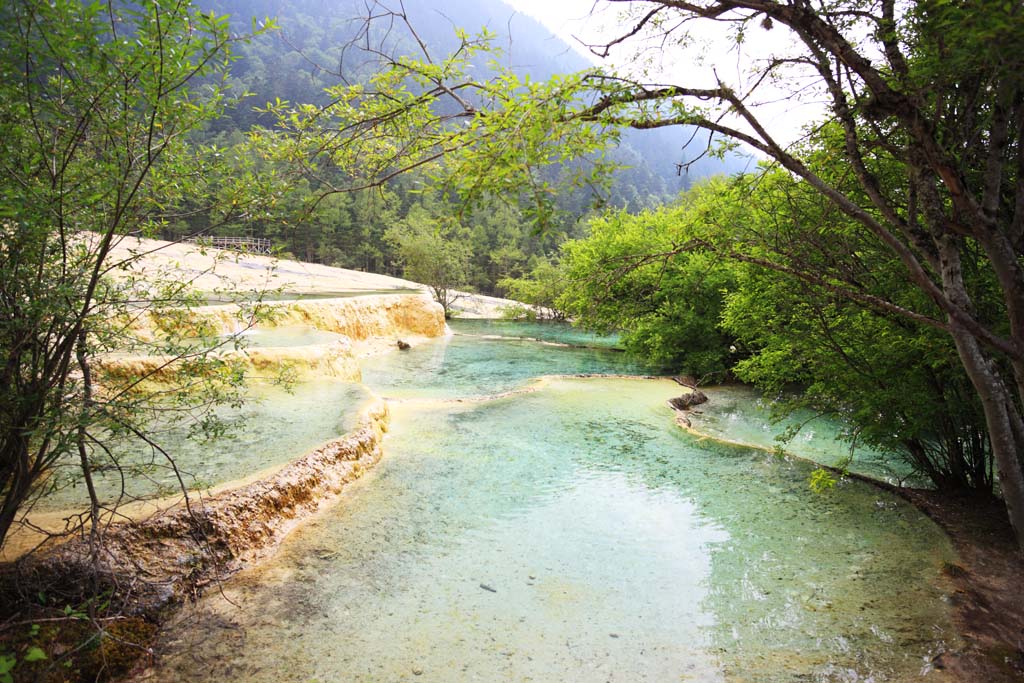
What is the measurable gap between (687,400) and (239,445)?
862cm

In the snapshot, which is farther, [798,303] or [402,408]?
[402,408]

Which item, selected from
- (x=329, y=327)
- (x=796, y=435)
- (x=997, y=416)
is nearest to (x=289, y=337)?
(x=329, y=327)

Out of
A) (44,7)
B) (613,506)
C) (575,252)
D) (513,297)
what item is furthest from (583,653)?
(513,297)

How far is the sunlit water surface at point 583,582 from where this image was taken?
342 centimetres

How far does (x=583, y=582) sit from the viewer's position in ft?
14.6

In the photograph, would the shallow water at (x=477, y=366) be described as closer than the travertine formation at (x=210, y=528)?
No

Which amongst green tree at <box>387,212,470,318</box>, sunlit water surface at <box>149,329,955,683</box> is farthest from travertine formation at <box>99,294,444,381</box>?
green tree at <box>387,212,470,318</box>

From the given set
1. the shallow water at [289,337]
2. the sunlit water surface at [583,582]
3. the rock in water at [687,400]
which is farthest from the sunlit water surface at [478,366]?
the sunlit water surface at [583,582]

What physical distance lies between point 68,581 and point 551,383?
385 inches

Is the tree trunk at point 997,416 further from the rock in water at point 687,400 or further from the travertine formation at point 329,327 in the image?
the rock in water at point 687,400

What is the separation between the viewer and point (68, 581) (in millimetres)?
3369

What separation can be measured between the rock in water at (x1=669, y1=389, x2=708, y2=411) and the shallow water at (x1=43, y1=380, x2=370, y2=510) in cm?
612

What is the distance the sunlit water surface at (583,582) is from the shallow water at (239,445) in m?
0.90

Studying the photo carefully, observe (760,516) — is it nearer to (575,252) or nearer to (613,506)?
(613,506)
